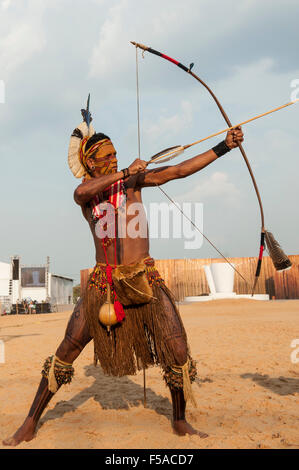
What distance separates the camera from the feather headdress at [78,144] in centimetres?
342

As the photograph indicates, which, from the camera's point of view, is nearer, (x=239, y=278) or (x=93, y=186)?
(x=93, y=186)

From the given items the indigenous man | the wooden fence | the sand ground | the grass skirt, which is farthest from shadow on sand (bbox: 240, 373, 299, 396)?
the wooden fence

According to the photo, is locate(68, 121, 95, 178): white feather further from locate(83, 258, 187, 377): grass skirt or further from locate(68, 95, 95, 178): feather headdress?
locate(83, 258, 187, 377): grass skirt

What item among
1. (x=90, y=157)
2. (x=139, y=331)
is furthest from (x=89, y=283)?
(x=90, y=157)

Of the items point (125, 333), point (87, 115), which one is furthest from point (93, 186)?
point (125, 333)

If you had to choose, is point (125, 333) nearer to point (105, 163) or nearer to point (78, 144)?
point (105, 163)

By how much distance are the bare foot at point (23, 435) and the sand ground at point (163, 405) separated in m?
0.05

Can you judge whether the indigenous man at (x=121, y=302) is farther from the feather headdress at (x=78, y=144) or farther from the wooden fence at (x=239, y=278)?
the wooden fence at (x=239, y=278)

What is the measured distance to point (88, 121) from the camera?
11.6ft

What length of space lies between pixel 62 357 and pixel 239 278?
Answer: 71.4 ft

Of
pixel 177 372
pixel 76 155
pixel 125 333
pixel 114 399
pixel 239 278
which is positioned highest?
pixel 76 155

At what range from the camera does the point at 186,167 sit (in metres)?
3.15

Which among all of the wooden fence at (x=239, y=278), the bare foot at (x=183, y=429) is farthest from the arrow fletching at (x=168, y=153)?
the wooden fence at (x=239, y=278)
